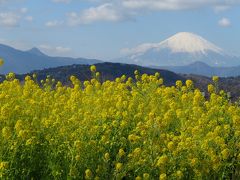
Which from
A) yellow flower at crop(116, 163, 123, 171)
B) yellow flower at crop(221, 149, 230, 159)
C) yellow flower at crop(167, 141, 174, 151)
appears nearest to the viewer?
yellow flower at crop(116, 163, 123, 171)

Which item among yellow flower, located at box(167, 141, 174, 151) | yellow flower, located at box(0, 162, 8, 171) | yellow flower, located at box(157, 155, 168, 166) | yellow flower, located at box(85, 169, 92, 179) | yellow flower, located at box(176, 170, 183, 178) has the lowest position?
yellow flower, located at box(176, 170, 183, 178)

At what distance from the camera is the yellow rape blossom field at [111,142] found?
6609 millimetres

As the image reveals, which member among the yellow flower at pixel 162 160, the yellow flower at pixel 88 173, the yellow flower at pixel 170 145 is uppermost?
the yellow flower at pixel 170 145

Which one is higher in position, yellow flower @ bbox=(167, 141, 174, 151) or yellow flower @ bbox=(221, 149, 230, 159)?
yellow flower @ bbox=(167, 141, 174, 151)

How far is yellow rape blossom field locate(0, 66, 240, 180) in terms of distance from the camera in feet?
21.7

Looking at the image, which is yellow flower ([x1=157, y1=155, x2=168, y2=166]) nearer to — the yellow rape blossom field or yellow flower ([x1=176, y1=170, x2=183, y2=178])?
the yellow rape blossom field

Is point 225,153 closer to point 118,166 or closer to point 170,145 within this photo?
point 170,145

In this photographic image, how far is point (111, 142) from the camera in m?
7.43

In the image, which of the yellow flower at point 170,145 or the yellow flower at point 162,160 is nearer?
the yellow flower at point 162,160

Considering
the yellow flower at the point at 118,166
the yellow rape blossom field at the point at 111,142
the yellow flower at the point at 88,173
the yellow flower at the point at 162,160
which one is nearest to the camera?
the yellow flower at the point at 88,173

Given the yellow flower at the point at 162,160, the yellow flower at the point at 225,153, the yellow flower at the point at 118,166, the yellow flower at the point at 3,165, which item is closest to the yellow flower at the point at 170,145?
the yellow flower at the point at 162,160

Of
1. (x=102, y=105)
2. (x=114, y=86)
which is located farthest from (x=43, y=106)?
(x=114, y=86)

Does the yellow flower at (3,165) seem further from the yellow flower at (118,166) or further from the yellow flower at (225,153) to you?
the yellow flower at (225,153)

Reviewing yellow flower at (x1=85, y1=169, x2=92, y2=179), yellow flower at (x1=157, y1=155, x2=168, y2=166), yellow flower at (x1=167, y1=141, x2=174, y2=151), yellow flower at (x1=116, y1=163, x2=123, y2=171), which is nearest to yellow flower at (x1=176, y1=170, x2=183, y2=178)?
yellow flower at (x1=157, y1=155, x2=168, y2=166)
